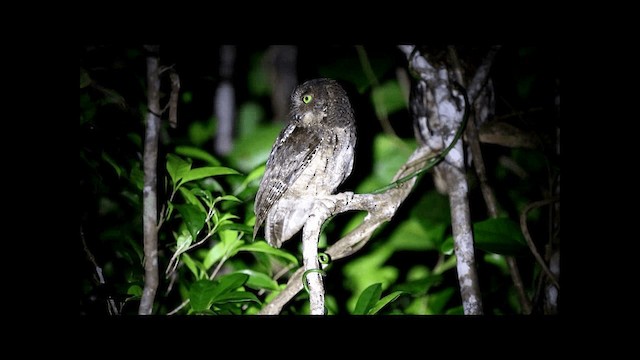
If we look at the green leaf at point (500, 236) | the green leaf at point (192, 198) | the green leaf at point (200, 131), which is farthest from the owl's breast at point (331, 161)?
the green leaf at point (200, 131)

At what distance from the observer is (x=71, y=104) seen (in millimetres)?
1076

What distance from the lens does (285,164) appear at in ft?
3.71

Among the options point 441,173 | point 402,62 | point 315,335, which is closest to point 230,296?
point 315,335

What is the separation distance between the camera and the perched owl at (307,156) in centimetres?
112

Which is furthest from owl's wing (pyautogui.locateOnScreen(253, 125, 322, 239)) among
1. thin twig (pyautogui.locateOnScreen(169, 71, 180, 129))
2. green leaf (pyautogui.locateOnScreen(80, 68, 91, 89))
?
green leaf (pyautogui.locateOnScreen(80, 68, 91, 89))

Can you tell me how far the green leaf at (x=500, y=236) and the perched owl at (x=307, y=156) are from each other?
482mm

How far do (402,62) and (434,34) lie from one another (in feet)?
2.28

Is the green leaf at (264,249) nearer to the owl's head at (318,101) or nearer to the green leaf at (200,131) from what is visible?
the owl's head at (318,101)

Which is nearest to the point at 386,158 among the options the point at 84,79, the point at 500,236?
the point at 500,236

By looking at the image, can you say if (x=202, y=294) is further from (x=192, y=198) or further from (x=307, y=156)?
(x=307, y=156)

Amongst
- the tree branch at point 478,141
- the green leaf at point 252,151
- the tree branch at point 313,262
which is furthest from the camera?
the green leaf at point 252,151

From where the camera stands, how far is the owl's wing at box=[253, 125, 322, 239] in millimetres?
1113

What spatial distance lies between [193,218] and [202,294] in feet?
0.70

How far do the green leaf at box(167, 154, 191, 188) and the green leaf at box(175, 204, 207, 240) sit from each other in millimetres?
92
